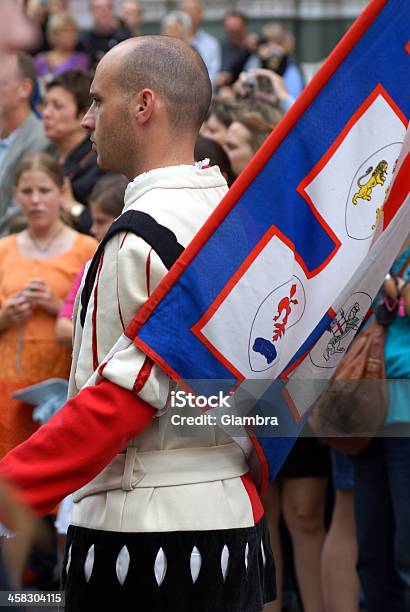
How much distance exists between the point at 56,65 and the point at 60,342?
18.1 feet

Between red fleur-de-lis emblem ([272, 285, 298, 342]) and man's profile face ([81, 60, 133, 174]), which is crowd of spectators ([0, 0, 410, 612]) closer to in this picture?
man's profile face ([81, 60, 133, 174])

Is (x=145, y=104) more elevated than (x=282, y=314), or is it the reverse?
(x=145, y=104)

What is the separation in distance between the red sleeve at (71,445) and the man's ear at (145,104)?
704mm

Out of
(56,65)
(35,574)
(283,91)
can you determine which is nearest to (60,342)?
(35,574)

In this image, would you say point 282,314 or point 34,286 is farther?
point 34,286

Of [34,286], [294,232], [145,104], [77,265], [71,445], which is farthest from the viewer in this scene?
[77,265]

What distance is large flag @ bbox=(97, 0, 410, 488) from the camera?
2545mm

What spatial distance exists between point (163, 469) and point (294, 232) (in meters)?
0.64

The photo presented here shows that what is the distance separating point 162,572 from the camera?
8.61ft

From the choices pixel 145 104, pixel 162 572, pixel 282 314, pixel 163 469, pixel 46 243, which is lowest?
pixel 46 243

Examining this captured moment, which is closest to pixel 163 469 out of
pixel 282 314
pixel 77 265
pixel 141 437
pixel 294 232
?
pixel 141 437

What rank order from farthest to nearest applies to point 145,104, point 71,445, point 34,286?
point 34,286 < point 145,104 < point 71,445

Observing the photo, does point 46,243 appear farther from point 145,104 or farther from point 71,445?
point 71,445

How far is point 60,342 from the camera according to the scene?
16.5ft
